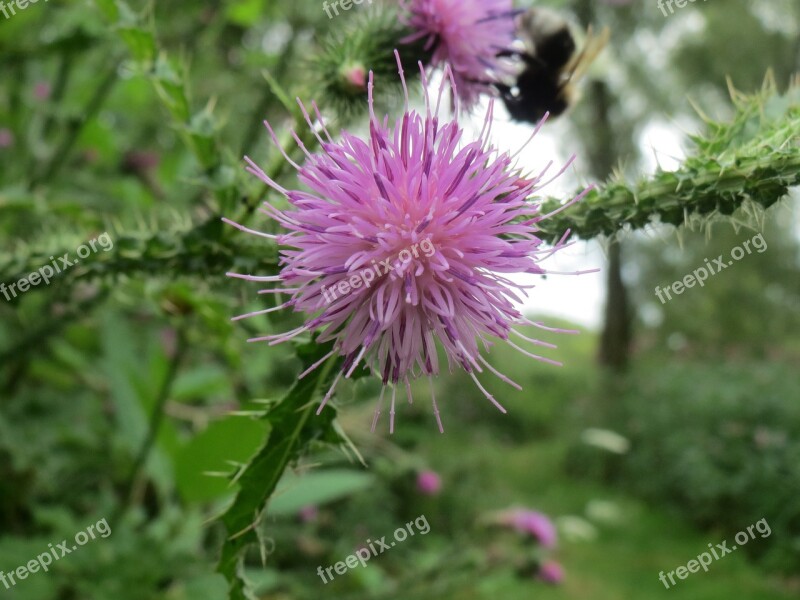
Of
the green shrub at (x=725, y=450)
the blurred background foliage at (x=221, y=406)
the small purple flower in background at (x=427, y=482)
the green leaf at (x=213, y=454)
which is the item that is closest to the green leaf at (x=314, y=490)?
the blurred background foliage at (x=221, y=406)

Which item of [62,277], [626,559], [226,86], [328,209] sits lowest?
[626,559]

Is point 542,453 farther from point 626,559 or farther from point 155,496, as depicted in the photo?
point 155,496

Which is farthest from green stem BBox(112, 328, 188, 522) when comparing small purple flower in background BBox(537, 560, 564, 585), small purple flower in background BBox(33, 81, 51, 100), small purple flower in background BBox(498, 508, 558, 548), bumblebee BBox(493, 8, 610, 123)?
small purple flower in background BBox(498, 508, 558, 548)

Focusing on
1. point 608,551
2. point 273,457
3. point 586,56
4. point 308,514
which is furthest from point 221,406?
point 608,551

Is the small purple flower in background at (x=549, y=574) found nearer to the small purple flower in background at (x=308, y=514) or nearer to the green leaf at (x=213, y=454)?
the small purple flower in background at (x=308, y=514)

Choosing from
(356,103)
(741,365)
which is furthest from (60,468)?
(741,365)

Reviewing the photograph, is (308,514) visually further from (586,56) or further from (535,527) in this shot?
(586,56)

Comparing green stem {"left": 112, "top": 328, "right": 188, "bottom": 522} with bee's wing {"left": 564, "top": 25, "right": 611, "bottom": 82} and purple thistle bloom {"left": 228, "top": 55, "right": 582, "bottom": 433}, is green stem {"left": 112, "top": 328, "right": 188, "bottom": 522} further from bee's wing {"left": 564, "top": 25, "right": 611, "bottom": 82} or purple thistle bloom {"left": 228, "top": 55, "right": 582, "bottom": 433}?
bee's wing {"left": 564, "top": 25, "right": 611, "bottom": 82}
